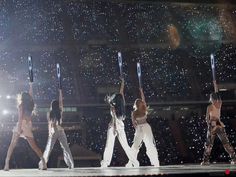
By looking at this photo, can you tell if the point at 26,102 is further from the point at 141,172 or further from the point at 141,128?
the point at 141,172

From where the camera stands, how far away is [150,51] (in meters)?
16.9

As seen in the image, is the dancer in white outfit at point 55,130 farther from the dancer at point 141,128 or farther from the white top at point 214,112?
the white top at point 214,112

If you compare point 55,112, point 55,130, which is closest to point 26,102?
point 55,112

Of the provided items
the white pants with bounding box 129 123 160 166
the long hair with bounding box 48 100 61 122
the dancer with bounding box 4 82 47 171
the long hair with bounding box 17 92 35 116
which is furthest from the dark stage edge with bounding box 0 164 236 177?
the white pants with bounding box 129 123 160 166

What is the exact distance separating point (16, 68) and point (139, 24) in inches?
206

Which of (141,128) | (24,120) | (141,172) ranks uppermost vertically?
(24,120)

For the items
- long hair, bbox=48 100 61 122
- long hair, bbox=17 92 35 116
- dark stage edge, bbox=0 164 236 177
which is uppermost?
long hair, bbox=17 92 35 116

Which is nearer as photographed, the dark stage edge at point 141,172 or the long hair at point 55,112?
the dark stage edge at point 141,172

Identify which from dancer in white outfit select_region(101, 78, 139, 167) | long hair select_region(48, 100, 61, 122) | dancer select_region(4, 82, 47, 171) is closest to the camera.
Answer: dancer select_region(4, 82, 47, 171)

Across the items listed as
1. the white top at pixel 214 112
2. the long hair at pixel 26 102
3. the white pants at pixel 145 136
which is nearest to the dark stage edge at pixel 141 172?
the long hair at pixel 26 102

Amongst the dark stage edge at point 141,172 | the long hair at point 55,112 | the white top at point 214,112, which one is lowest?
the dark stage edge at point 141,172

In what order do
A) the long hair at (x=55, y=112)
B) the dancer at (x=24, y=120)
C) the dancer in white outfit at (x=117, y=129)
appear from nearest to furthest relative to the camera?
the dancer at (x=24, y=120), the long hair at (x=55, y=112), the dancer in white outfit at (x=117, y=129)

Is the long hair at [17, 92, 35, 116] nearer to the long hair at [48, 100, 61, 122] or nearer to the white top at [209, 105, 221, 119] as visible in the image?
the long hair at [48, 100, 61, 122]

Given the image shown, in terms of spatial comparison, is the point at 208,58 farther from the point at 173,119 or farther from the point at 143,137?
the point at 143,137
